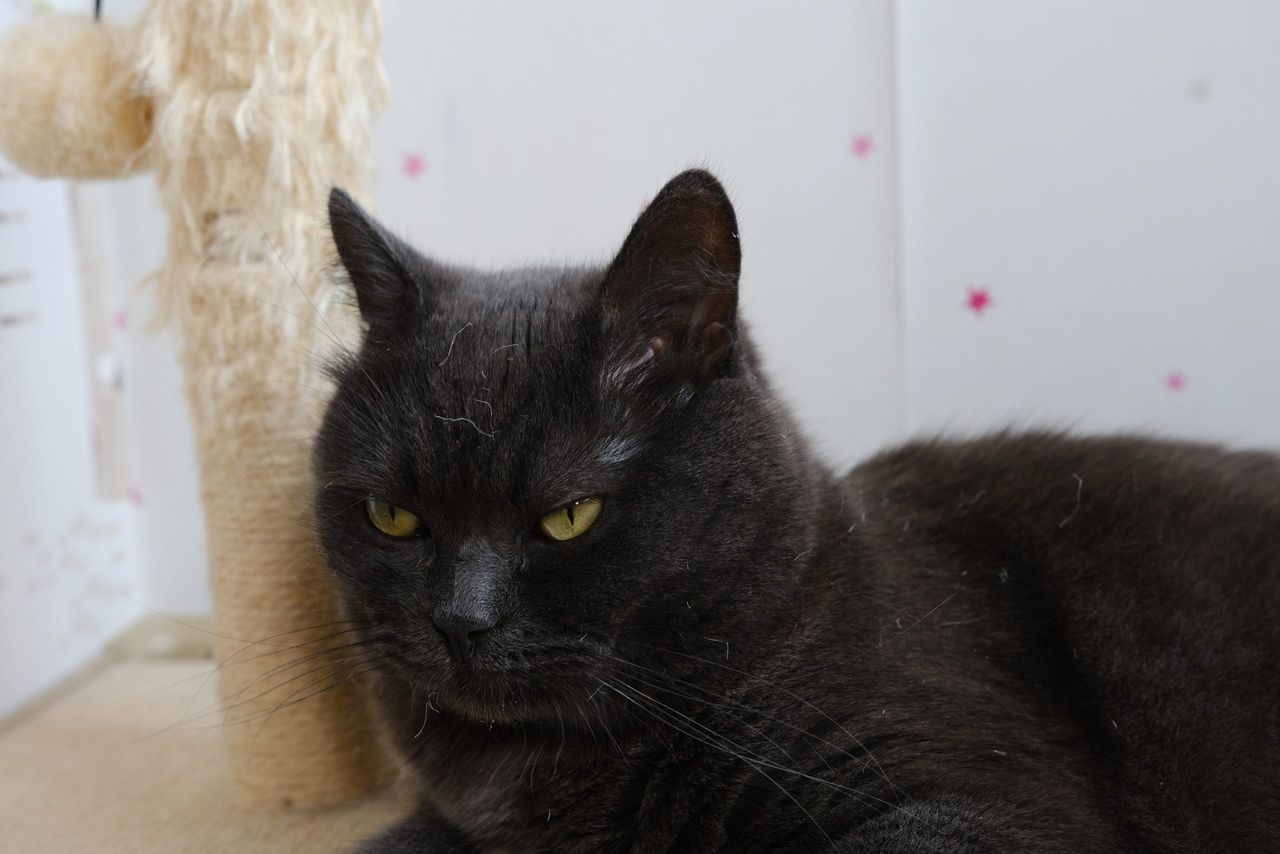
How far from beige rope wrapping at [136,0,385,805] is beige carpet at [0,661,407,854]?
2.2 inches

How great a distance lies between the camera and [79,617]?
2084 millimetres

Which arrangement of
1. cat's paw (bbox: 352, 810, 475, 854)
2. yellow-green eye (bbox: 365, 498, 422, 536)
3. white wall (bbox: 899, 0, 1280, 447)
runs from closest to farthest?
yellow-green eye (bbox: 365, 498, 422, 536) → cat's paw (bbox: 352, 810, 475, 854) → white wall (bbox: 899, 0, 1280, 447)

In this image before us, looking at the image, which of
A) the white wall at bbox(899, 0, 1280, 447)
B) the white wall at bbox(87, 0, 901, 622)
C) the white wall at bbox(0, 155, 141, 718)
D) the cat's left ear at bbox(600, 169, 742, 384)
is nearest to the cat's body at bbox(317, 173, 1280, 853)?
the cat's left ear at bbox(600, 169, 742, 384)

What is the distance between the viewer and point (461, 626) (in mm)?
965

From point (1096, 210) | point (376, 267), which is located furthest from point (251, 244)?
point (1096, 210)

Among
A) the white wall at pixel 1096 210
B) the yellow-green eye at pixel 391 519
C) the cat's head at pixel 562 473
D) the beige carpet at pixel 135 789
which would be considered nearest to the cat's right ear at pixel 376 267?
the cat's head at pixel 562 473

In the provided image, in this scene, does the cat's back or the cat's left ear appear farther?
the cat's back

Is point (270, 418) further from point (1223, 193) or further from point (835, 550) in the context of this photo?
point (1223, 193)

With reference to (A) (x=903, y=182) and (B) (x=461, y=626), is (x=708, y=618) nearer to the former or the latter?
(B) (x=461, y=626)

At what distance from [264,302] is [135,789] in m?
0.73

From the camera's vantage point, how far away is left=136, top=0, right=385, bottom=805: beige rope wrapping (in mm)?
1396

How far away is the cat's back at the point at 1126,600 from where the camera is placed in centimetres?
116

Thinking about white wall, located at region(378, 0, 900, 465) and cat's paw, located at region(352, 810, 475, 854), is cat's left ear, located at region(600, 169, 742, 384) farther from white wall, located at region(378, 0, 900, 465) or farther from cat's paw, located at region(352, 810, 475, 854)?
white wall, located at region(378, 0, 900, 465)

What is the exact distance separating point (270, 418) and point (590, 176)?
0.73 metres
